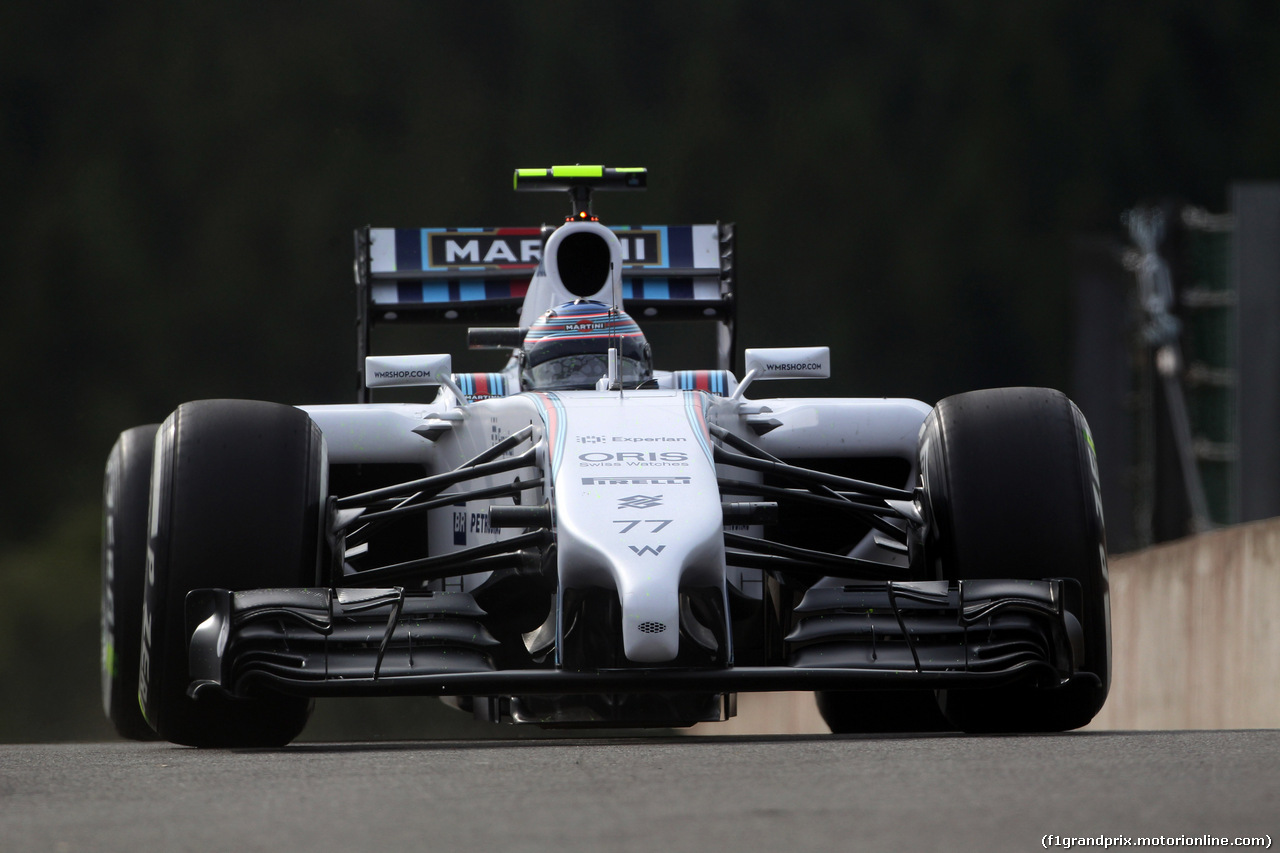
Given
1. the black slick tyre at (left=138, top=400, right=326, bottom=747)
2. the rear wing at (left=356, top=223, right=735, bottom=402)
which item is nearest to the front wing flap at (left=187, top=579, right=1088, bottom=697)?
the black slick tyre at (left=138, top=400, right=326, bottom=747)

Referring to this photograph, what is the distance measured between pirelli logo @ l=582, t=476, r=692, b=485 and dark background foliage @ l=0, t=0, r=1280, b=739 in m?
16.5

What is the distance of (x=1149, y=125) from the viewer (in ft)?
84.6

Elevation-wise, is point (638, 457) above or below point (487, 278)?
below

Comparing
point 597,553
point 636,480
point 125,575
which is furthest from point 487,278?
point 597,553

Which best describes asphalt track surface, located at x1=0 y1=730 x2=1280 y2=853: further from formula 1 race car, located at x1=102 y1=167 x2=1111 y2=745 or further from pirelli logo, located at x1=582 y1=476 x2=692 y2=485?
pirelli logo, located at x1=582 y1=476 x2=692 y2=485

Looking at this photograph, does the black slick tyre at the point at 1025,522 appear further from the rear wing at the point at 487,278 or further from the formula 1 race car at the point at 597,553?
the rear wing at the point at 487,278

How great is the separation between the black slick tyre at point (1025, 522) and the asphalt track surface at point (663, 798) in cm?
102

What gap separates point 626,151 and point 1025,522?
19.2 m

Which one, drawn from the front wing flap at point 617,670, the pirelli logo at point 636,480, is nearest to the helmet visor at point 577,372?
the pirelli logo at point 636,480

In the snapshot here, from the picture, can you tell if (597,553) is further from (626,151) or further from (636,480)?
(626,151)

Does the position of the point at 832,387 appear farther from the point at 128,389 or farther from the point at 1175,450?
the point at 128,389

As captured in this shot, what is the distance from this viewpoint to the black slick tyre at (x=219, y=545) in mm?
5793

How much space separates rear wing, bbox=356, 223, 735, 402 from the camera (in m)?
9.53

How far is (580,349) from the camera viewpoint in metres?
7.18
